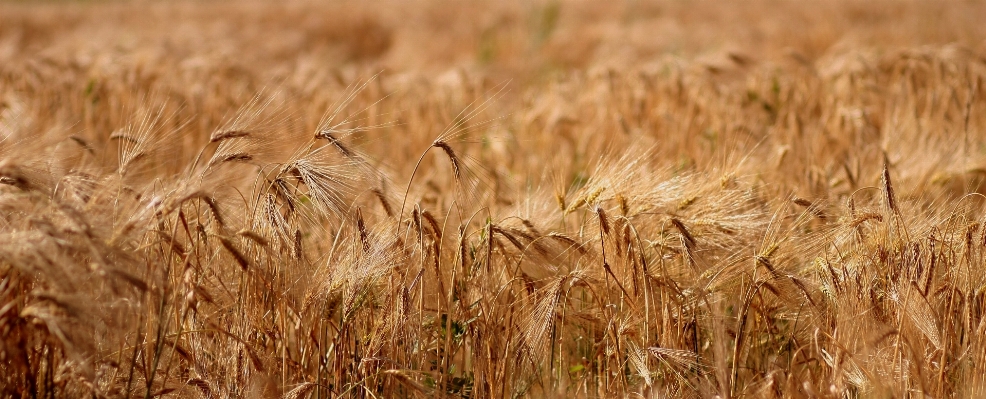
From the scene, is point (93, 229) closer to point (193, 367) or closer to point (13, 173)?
point (13, 173)

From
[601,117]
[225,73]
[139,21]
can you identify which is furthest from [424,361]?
[139,21]

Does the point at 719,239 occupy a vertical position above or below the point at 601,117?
below

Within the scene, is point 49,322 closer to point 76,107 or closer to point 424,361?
point 424,361

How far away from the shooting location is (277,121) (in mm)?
2014

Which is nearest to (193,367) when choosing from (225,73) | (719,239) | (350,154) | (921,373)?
(350,154)

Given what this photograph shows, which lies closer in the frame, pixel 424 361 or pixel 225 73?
pixel 424 361

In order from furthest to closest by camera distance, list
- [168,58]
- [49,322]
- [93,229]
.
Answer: [168,58] → [93,229] → [49,322]

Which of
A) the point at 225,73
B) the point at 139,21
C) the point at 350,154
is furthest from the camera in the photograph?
the point at 139,21

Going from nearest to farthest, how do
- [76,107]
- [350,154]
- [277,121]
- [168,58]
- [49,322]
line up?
[49,322] < [350,154] < [277,121] < [76,107] < [168,58]

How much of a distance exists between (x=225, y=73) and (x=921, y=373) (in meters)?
4.70

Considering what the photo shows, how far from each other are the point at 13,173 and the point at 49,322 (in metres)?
0.34

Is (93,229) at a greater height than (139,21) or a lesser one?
lesser

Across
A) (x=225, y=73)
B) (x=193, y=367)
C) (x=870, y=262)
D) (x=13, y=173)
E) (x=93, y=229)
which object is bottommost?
(x=193, y=367)

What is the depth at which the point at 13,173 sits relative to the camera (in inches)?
57.2
